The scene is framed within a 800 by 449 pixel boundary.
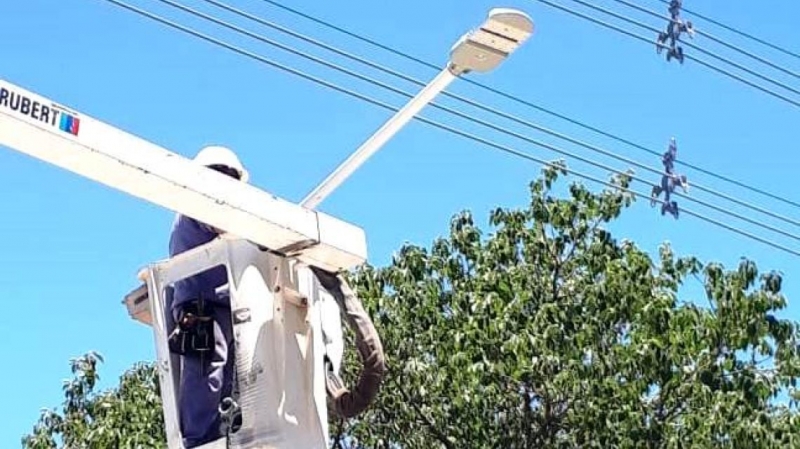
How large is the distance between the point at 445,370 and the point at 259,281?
9.97 m

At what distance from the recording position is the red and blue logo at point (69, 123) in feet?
14.1

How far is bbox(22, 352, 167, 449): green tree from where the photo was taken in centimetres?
1500

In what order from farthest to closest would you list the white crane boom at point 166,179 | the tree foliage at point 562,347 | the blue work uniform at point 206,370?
1. the tree foliage at point 562,347
2. the blue work uniform at point 206,370
3. the white crane boom at point 166,179

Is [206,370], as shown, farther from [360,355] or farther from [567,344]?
[567,344]

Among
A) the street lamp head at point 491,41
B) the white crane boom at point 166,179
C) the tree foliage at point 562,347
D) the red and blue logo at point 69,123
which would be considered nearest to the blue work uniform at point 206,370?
the white crane boom at point 166,179

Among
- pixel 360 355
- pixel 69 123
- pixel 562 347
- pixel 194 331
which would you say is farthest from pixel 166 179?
pixel 562 347

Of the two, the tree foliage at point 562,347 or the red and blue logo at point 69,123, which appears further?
the tree foliage at point 562,347

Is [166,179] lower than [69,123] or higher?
lower

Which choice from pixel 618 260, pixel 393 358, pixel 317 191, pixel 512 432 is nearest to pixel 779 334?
pixel 618 260

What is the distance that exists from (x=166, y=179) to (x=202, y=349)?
1.89 ft

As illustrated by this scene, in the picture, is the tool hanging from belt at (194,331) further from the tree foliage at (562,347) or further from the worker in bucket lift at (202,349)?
the tree foliage at (562,347)

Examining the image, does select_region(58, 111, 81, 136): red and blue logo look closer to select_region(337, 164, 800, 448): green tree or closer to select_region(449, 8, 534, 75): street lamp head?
select_region(449, 8, 534, 75): street lamp head

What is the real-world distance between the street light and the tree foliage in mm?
8925

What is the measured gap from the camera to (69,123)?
14.2 feet
